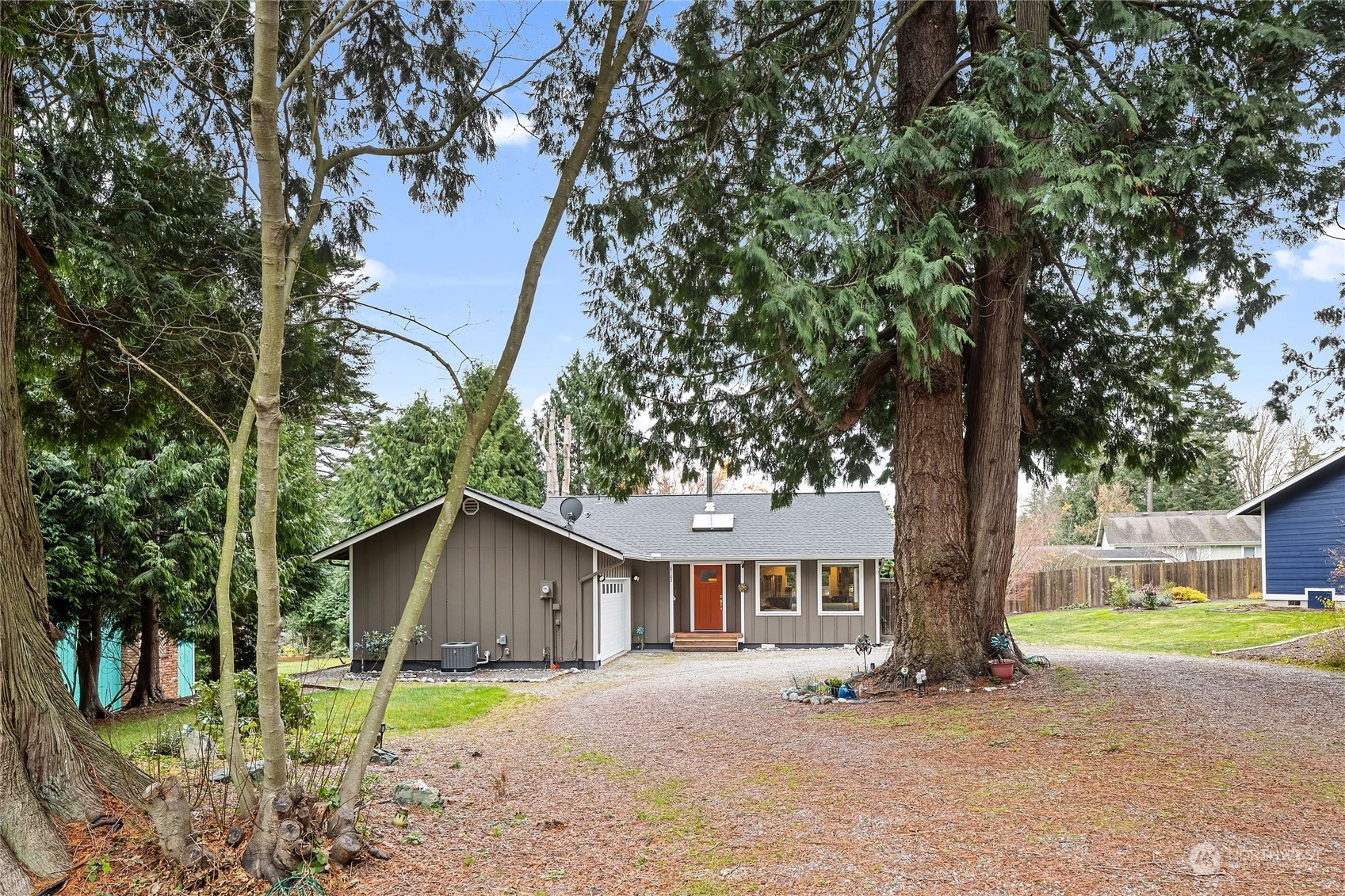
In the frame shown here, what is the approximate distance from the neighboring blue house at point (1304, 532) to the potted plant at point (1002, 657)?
1503 cm

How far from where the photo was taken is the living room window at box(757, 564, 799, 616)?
19.0m

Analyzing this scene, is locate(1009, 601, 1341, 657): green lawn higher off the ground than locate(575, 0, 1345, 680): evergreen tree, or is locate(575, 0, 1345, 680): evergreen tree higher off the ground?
locate(575, 0, 1345, 680): evergreen tree

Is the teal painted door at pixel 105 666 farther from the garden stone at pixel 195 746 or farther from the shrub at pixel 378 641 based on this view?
the garden stone at pixel 195 746

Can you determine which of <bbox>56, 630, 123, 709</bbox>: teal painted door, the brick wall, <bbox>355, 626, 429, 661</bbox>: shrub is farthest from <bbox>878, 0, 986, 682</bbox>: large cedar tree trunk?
the brick wall

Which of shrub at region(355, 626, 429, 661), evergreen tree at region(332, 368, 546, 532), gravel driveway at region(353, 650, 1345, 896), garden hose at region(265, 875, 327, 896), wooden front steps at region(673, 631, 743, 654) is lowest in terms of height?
wooden front steps at region(673, 631, 743, 654)

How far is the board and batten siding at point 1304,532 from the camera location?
2031 centimetres

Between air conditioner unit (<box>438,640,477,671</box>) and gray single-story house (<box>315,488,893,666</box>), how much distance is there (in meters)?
0.41

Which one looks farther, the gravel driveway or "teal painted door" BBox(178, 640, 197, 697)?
"teal painted door" BBox(178, 640, 197, 697)

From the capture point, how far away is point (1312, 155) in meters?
8.66

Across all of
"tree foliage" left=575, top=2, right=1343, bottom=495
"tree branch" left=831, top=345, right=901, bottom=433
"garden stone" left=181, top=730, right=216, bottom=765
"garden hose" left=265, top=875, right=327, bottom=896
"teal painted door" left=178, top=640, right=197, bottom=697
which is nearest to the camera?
"garden hose" left=265, top=875, right=327, bottom=896

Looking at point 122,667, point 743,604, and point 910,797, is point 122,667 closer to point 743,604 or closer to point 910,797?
point 743,604

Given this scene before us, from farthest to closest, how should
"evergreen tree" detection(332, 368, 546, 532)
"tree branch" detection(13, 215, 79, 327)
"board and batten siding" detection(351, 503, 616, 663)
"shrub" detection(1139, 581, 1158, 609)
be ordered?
"evergreen tree" detection(332, 368, 546, 532), "shrub" detection(1139, 581, 1158, 609), "board and batten siding" detection(351, 503, 616, 663), "tree branch" detection(13, 215, 79, 327)

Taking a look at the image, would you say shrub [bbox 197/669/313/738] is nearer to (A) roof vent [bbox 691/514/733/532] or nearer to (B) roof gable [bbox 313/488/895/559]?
(B) roof gable [bbox 313/488/895/559]

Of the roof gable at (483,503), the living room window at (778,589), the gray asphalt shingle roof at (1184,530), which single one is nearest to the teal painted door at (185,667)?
the roof gable at (483,503)
